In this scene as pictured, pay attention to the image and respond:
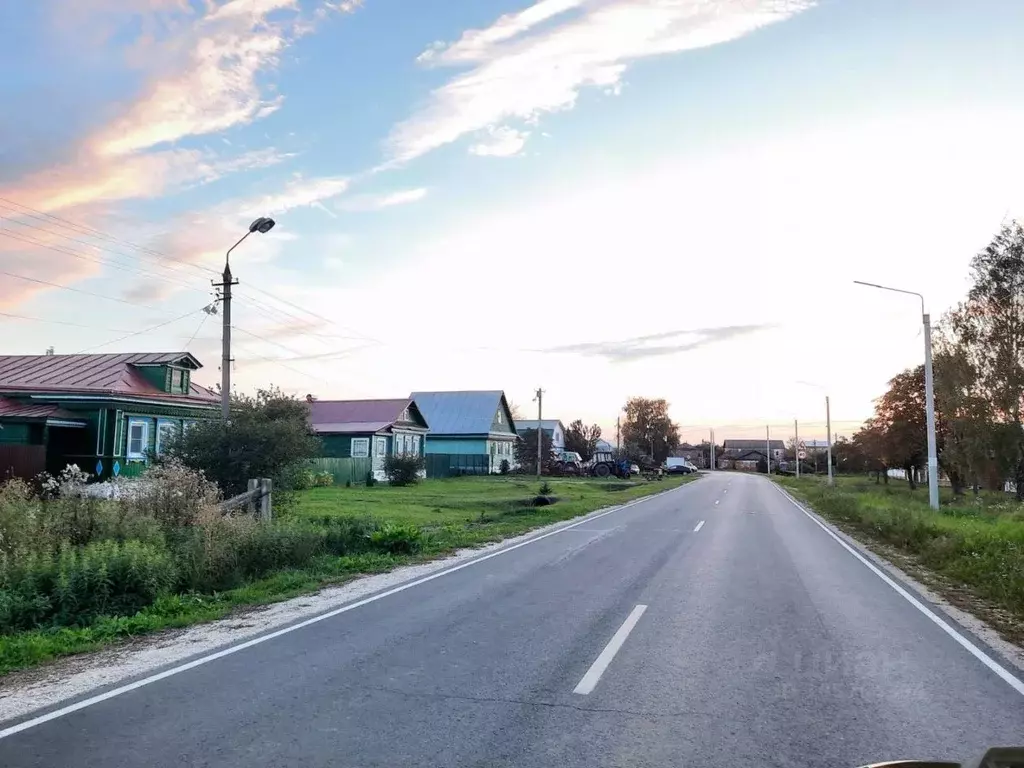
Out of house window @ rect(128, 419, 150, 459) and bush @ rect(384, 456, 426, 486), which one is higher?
house window @ rect(128, 419, 150, 459)

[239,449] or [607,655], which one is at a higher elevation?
[239,449]

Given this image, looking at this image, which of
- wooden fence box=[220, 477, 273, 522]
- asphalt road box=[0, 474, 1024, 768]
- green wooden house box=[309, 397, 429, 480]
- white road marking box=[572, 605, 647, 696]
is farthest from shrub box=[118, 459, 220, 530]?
green wooden house box=[309, 397, 429, 480]

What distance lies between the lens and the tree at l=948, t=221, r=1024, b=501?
3328cm

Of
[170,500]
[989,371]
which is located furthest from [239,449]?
[989,371]

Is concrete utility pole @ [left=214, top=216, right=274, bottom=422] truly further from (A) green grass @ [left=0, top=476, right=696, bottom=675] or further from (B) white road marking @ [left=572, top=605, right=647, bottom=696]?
(B) white road marking @ [left=572, top=605, right=647, bottom=696]

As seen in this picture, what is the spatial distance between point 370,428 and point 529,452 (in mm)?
27264

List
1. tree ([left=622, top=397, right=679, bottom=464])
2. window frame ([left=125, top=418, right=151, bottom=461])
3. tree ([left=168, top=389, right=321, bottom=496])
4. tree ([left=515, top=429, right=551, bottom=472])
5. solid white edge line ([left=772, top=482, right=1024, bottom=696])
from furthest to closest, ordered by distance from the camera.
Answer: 1. tree ([left=622, top=397, right=679, bottom=464])
2. tree ([left=515, top=429, right=551, bottom=472])
3. window frame ([left=125, top=418, right=151, bottom=461])
4. tree ([left=168, top=389, right=321, bottom=496])
5. solid white edge line ([left=772, top=482, right=1024, bottom=696])

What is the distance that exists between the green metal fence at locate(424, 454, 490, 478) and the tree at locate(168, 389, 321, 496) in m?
36.2

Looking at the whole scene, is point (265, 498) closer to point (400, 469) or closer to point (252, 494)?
point (252, 494)

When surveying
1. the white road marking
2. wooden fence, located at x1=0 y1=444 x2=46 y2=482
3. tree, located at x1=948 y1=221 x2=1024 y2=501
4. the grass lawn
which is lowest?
the grass lawn

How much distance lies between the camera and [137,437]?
30.5 meters

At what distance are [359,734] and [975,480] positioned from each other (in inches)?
1540

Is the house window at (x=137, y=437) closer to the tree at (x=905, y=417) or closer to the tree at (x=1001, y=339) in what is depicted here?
the tree at (x=1001, y=339)

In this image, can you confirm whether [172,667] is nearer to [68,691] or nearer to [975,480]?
[68,691]
